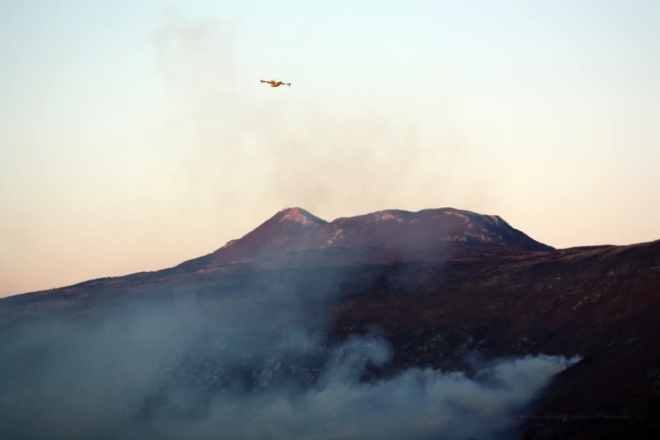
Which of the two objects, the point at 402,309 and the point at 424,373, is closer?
the point at 424,373

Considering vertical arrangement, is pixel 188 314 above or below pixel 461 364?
above

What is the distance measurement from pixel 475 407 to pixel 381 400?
17.0m

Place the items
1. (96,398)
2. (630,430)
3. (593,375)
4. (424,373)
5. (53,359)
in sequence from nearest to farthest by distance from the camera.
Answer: (630,430) < (593,375) < (424,373) < (96,398) < (53,359)

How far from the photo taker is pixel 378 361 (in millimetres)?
153375

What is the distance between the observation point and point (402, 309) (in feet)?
566

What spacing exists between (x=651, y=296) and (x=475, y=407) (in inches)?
1313

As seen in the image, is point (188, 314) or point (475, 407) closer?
point (475, 407)

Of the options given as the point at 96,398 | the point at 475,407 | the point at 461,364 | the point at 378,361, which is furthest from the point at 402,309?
the point at 96,398

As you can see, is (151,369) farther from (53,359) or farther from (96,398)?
(53,359)

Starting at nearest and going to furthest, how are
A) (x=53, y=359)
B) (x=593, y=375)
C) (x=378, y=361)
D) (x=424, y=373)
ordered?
(x=593, y=375), (x=424, y=373), (x=378, y=361), (x=53, y=359)

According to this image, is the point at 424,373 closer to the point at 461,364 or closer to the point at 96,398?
the point at 461,364

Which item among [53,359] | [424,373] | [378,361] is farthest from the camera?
[53,359]

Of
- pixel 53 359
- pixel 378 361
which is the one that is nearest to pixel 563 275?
pixel 378 361

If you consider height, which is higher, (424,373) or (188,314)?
(188,314)
